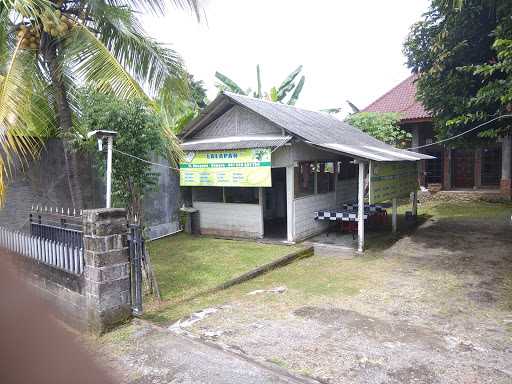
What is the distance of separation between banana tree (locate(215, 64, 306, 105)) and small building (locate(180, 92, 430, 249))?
6728 mm

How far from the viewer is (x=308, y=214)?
1082cm

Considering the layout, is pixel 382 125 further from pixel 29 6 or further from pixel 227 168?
pixel 29 6

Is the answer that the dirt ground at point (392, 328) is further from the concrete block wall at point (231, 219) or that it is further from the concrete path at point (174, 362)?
the concrete block wall at point (231, 219)

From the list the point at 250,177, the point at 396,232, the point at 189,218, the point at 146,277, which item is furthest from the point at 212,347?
the point at 396,232

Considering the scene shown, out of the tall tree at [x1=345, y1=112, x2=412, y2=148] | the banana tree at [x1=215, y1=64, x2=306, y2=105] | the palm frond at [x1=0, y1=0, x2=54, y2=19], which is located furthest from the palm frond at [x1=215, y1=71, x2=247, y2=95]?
the palm frond at [x1=0, y1=0, x2=54, y2=19]

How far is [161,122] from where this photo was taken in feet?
23.6

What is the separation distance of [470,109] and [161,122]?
742 cm

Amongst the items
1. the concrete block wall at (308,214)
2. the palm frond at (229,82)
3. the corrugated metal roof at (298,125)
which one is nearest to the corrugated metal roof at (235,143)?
the corrugated metal roof at (298,125)

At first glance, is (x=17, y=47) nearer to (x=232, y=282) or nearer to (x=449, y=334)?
(x=232, y=282)

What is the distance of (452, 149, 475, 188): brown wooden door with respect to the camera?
19188 millimetres

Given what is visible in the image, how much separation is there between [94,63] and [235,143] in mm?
4463

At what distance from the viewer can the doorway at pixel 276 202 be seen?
1307 cm

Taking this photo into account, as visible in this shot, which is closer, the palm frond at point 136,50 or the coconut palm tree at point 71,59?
the coconut palm tree at point 71,59

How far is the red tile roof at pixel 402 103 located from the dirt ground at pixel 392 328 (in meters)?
12.7
